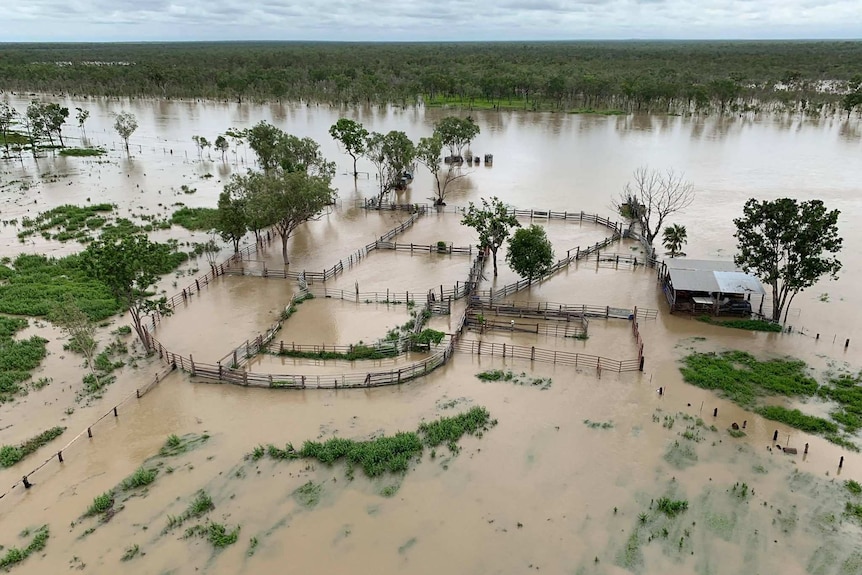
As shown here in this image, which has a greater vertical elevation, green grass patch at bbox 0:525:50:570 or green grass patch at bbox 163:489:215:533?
green grass patch at bbox 163:489:215:533

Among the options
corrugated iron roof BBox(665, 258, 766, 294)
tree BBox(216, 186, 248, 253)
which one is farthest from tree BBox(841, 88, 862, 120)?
tree BBox(216, 186, 248, 253)

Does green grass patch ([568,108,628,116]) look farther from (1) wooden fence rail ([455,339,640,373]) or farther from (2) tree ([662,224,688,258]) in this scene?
(1) wooden fence rail ([455,339,640,373])

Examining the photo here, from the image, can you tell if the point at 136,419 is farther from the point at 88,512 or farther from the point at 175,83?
the point at 175,83

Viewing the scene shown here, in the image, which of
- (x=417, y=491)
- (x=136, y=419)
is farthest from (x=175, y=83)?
(x=417, y=491)

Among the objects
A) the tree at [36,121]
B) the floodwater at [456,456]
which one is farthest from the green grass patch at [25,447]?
the tree at [36,121]

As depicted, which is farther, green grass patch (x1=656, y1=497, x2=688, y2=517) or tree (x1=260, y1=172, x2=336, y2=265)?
tree (x1=260, y1=172, x2=336, y2=265)

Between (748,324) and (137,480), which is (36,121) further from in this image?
(748,324)
